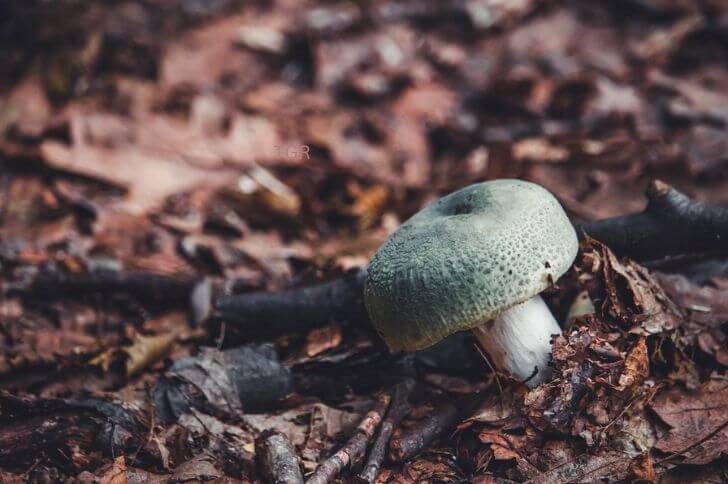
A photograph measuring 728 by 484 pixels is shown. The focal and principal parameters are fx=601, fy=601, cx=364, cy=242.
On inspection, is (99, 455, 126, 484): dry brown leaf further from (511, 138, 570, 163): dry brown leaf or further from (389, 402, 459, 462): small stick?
(511, 138, 570, 163): dry brown leaf

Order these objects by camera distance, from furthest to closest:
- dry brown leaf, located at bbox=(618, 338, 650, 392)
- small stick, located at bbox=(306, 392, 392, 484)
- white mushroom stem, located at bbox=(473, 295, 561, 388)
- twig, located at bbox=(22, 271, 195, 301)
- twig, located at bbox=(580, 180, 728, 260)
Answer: twig, located at bbox=(22, 271, 195, 301) → twig, located at bbox=(580, 180, 728, 260) → white mushroom stem, located at bbox=(473, 295, 561, 388) → dry brown leaf, located at bbox=(618, 338, 650, 392) → small stick, located at bbox=(306, 392, 392, 484)

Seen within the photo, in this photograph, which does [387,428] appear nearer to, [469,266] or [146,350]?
[469,266]

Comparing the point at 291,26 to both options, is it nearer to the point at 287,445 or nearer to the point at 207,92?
the point at 207,92

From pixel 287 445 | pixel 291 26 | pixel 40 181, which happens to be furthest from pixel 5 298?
pixel 291 26

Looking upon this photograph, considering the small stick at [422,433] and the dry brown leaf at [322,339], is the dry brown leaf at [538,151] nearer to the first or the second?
the dry brown leaf at [322,339]

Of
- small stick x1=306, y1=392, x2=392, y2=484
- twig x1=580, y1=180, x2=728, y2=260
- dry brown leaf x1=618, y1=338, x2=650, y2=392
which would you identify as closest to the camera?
small stick x1=306, y1=392, x2=392, y2=484

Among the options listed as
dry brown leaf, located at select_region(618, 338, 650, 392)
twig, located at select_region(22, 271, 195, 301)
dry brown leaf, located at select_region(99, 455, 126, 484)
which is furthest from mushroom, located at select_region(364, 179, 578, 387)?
twig, located at select_region(22, 271, 195, 301)
